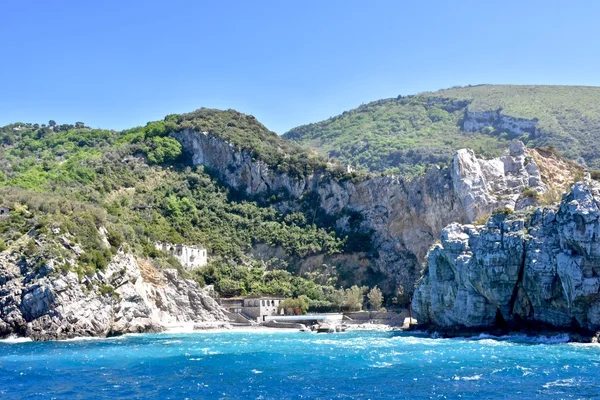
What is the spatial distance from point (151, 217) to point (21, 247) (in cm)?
2897

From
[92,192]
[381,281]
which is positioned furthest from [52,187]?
[381,281]

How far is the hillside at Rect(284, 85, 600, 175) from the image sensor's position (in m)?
140

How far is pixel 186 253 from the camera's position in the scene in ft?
282

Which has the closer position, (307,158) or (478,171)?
(478,171)

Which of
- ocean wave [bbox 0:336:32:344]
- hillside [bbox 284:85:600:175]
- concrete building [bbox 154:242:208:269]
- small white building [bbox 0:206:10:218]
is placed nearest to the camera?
ocean wave [bbox 0:336:32:344]

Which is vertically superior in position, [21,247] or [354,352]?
[21,247]

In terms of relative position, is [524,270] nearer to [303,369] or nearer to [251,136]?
[303,369]

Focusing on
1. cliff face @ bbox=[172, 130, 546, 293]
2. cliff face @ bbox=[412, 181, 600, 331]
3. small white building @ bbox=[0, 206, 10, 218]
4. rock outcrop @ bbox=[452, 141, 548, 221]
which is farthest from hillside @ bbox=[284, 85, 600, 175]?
small white building @ bbox=[0, 206, 10, 218]

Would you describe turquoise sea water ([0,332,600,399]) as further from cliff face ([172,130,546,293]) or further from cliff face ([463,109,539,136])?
cliff face ([463,109,539,136])

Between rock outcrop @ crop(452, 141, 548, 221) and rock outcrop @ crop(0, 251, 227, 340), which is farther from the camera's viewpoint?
rock outcrop @ crop(452, 141, 548, 221)

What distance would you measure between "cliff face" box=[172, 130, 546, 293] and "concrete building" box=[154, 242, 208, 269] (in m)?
17.7

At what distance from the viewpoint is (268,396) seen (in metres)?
31.7

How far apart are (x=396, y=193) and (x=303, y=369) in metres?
55.6

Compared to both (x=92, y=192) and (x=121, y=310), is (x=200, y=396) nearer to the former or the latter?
(x=121, y=310)
